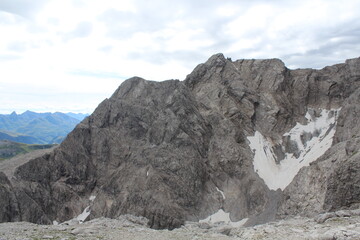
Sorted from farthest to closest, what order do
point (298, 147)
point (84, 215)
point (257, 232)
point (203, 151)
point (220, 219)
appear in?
point (298, 147) < point (203, 151) < point (84, 215) < point (220, 219) < point (257, 232)

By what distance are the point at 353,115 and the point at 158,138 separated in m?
55.6

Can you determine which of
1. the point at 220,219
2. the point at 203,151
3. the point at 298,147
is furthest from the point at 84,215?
the point at 298,147

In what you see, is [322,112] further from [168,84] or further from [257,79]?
[168,84]

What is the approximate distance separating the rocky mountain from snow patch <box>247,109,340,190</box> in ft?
1.08

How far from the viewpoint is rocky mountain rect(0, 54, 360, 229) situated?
88250 millimetres

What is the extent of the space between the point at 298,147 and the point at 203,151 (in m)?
30.4

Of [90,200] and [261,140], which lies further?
[261,140]

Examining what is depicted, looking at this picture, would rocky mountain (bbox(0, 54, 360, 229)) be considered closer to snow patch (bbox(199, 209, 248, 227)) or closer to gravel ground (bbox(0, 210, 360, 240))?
snow patch (bbox(199, 209, 248, 227))

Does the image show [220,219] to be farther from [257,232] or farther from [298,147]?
[257,232]

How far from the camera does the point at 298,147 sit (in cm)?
10819

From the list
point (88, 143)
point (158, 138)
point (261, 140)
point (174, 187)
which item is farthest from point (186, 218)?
point (88, 143)

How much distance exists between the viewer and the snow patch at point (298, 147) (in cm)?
9894

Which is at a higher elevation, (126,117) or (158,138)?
(126,117)

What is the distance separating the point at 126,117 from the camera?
115 metres
